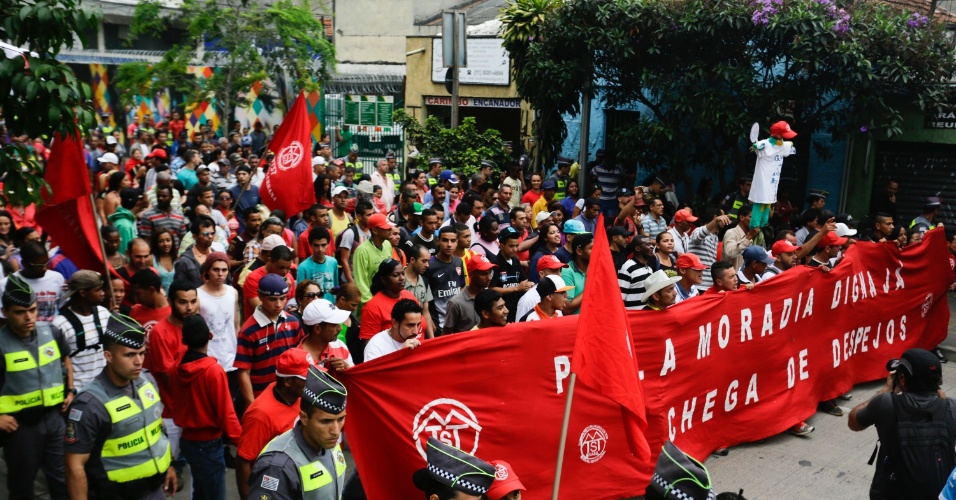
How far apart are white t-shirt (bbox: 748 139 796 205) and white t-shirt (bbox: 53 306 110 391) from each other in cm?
820

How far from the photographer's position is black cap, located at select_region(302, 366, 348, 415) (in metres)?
4.13

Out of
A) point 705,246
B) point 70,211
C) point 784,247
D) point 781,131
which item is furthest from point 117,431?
point 781,131

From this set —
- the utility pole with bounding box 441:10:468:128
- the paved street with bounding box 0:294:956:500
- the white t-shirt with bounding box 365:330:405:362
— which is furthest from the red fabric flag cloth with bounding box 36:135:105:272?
the utility pole with bounding box 441:10:468:128

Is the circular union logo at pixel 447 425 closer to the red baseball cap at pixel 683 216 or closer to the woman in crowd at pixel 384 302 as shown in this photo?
the woman in crowd at pixel 384 302

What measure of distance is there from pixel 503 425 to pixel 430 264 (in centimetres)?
286

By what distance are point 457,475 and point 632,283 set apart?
459 centimetres

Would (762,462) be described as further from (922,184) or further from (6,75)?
(922,184)

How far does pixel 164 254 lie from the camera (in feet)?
27.0

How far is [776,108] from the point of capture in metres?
14.1

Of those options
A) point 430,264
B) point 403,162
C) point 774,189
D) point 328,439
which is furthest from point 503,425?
point 403,162

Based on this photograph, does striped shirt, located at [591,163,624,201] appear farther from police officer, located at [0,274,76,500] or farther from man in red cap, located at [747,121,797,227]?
police officer, located at [0,274,76,500]

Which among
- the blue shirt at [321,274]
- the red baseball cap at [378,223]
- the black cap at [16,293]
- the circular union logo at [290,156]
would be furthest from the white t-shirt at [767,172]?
the black cap at [16,293]

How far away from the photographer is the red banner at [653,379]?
5.43 meters

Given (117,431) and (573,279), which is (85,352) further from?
(573,279)
